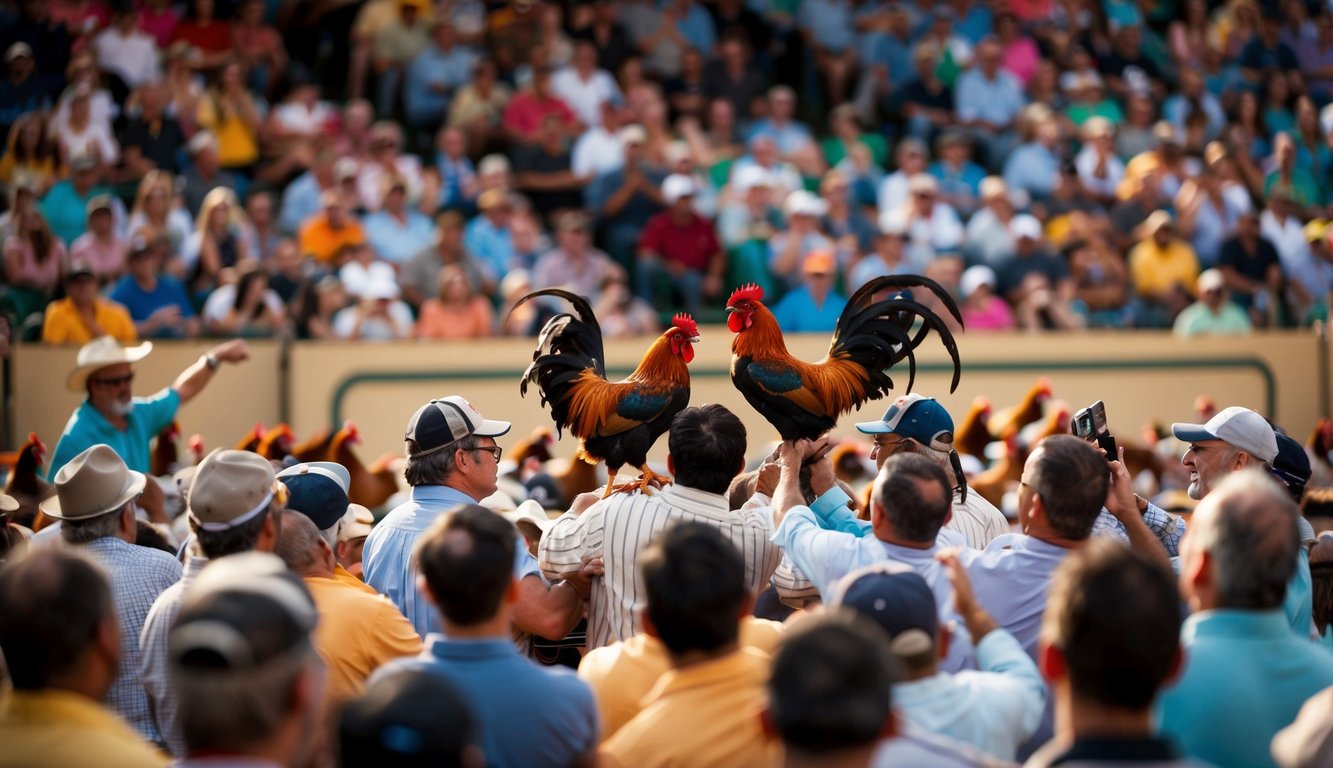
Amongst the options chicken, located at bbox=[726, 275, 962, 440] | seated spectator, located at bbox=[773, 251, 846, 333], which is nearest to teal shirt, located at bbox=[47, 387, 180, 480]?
chicken, located at bbox=[726, 275, 962, 440]

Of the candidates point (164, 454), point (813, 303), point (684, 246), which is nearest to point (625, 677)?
point (164, 454)

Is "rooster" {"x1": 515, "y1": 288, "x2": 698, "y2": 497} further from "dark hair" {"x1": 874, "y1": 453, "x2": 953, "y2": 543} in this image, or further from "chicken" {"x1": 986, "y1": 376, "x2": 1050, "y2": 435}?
"chicken" {"x1": 986, "y1": 376, "x2": 1050, "y2": 435}

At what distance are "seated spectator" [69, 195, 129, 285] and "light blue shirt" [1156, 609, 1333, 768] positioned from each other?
1001 cm

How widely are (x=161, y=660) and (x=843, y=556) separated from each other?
6.48 ft

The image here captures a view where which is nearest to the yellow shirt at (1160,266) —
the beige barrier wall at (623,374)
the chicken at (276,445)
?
the beige barrier wall at (623,374)

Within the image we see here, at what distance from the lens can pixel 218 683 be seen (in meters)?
2.80

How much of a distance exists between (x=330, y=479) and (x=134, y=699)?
3.39 feet

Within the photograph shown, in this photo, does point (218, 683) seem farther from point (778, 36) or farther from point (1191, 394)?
point (778, 36)

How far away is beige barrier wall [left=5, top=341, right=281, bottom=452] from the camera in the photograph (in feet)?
34.5

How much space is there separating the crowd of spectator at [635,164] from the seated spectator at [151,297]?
2 centimetres

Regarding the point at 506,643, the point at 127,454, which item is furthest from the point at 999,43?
the point at 506,643

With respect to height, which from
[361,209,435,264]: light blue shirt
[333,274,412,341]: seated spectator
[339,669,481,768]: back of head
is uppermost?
[361,209,435,264]: light blue shirt

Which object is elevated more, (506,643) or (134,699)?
(506,643)

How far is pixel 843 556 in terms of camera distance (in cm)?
436
